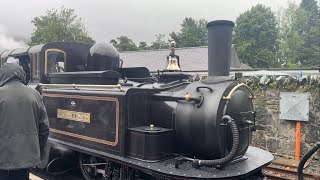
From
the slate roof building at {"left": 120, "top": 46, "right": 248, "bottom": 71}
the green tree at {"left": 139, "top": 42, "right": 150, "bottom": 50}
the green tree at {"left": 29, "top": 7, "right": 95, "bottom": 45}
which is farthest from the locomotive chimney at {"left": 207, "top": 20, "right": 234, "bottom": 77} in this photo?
the green tree at {"left": 139, "top": 42, "right": 150, "bottom": 50}

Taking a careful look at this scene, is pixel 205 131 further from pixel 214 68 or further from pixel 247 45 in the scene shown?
pixel 247 45

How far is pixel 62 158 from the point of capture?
4891 mm

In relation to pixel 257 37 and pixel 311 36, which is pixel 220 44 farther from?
pixel 311 36

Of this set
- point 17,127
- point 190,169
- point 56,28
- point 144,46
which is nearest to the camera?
point 17,127

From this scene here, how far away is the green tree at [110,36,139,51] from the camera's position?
5325 cm

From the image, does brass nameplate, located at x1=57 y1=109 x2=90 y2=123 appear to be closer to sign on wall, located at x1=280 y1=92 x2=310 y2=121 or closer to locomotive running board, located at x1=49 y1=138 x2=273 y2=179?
locomotive running board, located at x1=49 y1=138 x2=273 y2=179

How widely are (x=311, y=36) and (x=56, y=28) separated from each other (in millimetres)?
39583

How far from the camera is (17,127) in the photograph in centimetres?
308

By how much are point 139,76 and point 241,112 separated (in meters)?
2.37

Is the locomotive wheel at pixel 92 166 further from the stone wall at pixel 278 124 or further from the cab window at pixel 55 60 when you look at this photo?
the stone wall at pixel 278 124

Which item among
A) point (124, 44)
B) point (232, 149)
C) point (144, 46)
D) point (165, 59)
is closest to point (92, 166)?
point (232, 149)

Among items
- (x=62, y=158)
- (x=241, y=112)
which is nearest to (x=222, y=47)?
(x=241, y=112)

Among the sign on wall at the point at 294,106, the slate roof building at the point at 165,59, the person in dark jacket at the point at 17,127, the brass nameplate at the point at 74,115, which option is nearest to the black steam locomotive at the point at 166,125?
the brass nameplate at the point at 74,115

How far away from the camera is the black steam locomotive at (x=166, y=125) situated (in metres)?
3.48
